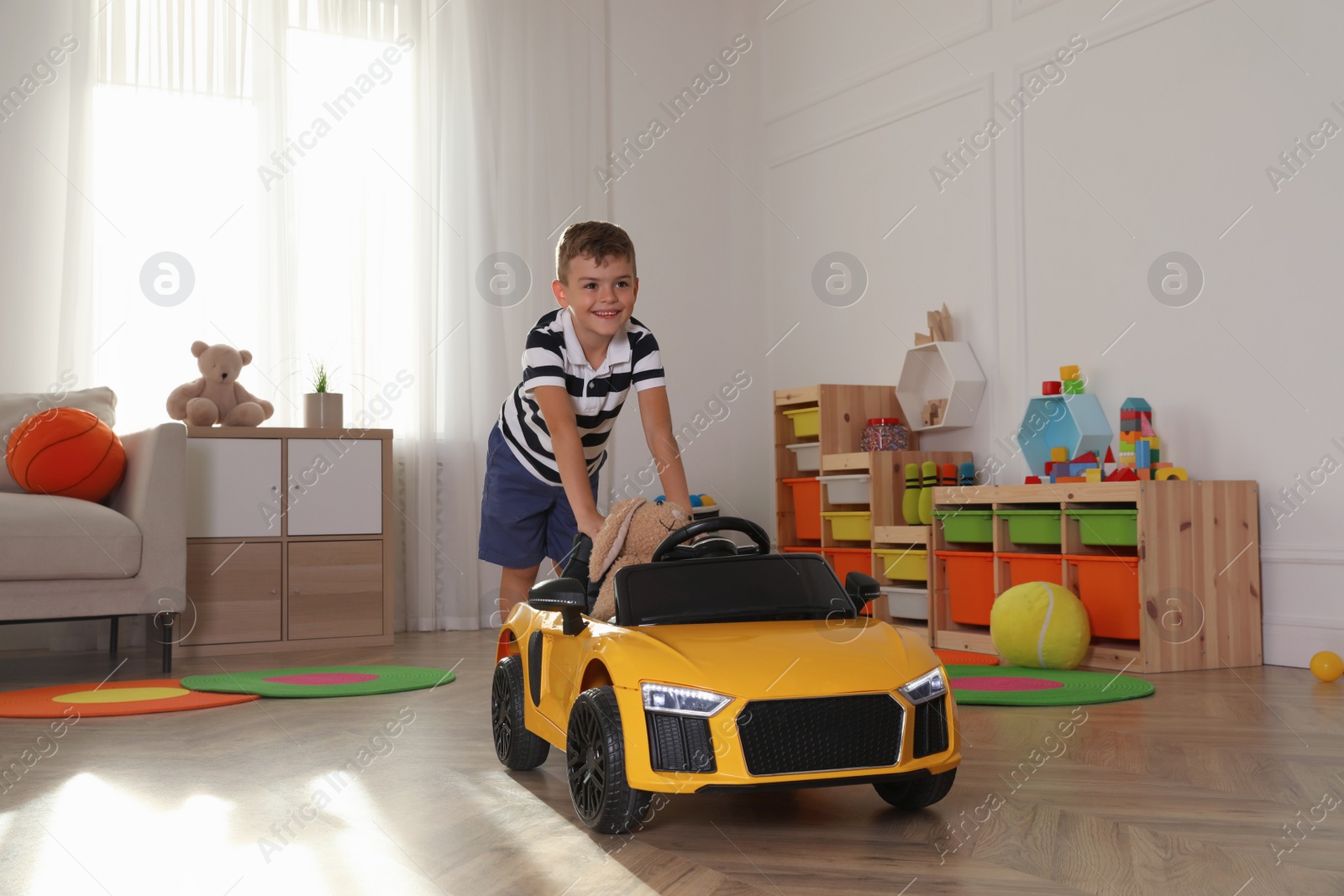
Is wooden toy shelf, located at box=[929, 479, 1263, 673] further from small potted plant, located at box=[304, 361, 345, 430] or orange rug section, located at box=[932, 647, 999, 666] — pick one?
small potted plant, located at box=[304, 361, 345, 430]

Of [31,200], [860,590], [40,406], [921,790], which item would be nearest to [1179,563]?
[860,590]

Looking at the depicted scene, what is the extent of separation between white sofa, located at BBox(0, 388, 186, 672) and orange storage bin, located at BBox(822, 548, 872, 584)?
2.80 meters

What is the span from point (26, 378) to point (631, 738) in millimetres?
4391

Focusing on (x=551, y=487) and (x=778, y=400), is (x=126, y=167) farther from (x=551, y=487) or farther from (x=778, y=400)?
(x=551, y=487)

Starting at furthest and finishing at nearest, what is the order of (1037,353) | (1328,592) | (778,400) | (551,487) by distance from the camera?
(778,400) < (1037,353) < (1328,592) < (551,487)

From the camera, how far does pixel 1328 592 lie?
3775 mm

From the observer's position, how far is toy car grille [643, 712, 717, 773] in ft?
5.59

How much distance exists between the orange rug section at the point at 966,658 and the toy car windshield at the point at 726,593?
6.88 feet

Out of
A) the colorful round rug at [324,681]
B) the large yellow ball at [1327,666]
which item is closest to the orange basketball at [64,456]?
the colorful round rug at [324,681]

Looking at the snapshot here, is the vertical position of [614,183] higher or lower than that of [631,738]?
higher

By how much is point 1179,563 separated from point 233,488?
141 inches

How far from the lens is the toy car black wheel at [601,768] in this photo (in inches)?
69.1

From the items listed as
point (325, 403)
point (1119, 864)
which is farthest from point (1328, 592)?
point (325, 403)

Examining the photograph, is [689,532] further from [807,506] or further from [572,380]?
[807,506]
